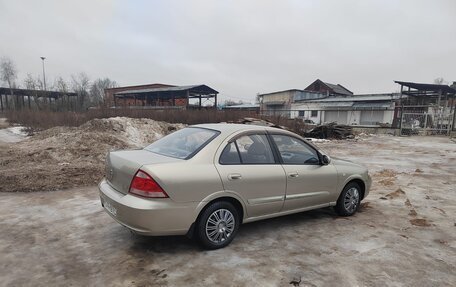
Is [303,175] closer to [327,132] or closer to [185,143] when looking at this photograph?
[185,143]

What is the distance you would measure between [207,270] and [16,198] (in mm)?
4600

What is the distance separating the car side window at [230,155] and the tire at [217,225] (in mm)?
500

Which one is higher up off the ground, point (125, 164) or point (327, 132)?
point (125, 164)

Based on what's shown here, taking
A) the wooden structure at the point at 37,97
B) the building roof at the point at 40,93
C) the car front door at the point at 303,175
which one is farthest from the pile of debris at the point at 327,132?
the building roof at the point at 40,93

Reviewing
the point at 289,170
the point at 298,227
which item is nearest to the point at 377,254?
the point at 298,227

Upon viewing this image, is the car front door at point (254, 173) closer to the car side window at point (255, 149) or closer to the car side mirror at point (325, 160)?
the car side window at point (255, 149)

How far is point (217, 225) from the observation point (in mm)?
3680

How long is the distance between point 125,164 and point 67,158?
6.53 metres

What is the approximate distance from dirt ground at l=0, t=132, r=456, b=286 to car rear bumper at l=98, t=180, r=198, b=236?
37 centimetres

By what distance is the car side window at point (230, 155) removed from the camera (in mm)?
3748

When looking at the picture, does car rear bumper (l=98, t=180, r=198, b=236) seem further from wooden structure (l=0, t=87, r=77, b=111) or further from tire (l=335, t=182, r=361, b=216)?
wooden structure (l=0, t=87, r=77, b=111)

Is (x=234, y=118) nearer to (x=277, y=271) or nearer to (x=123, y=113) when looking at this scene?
(x=123, y=113)

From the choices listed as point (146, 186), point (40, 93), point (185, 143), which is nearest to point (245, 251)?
A: point (146, 186)

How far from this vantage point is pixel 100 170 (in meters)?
7.82
